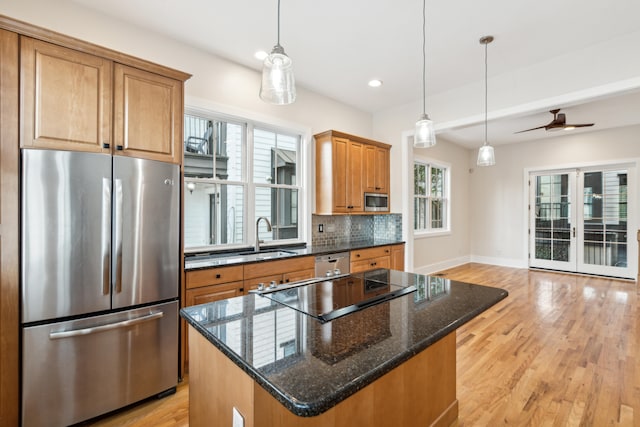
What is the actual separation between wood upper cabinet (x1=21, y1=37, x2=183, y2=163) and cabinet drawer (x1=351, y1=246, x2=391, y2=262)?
232 cm

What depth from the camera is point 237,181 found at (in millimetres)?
3377

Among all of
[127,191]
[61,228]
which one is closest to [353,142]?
[127,191]

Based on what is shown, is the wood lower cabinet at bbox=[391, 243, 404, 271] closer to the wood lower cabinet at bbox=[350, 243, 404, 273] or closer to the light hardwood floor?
the wood lower cabinet at bbox=[350, 243, 404, 273]

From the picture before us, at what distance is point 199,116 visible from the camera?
3.10 meters

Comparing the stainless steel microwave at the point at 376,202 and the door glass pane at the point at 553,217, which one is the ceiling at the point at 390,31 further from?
the door glass pane at the point at 553,217

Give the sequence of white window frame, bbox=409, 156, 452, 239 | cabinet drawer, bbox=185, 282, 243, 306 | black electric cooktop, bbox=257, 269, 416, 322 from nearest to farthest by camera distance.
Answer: black electric cooktop, bbox=257, 269, 416, 322 < cabinet drawer, bbox=185, 282, 243, 306 < white window frame, bbox=409, 156, 452, 239

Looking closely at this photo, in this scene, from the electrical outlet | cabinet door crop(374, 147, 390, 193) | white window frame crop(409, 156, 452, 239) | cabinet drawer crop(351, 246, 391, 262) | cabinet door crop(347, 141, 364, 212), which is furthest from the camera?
white window frame crop(409, 156, 452, 239)

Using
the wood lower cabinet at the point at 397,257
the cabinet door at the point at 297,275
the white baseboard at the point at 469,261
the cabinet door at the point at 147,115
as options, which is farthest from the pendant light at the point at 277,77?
the white baseboard at the point at 469,261

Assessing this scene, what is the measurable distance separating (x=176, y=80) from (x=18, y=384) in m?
2.17

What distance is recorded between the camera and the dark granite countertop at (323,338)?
2.52ft

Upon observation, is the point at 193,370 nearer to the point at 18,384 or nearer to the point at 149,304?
the point at 149,304

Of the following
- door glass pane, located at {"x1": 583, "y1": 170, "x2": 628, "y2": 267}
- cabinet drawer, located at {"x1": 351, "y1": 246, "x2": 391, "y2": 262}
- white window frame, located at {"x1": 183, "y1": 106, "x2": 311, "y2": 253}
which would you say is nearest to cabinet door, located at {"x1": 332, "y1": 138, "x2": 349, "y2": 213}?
white window frame, located at {"x1": 183, "y1": 106, "x2": 311, "y2": 253}

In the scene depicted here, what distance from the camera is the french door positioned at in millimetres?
5555

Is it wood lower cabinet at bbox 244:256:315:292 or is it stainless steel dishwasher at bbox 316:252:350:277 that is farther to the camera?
stainless steel dishwasher at bbox 316:252:350:277
